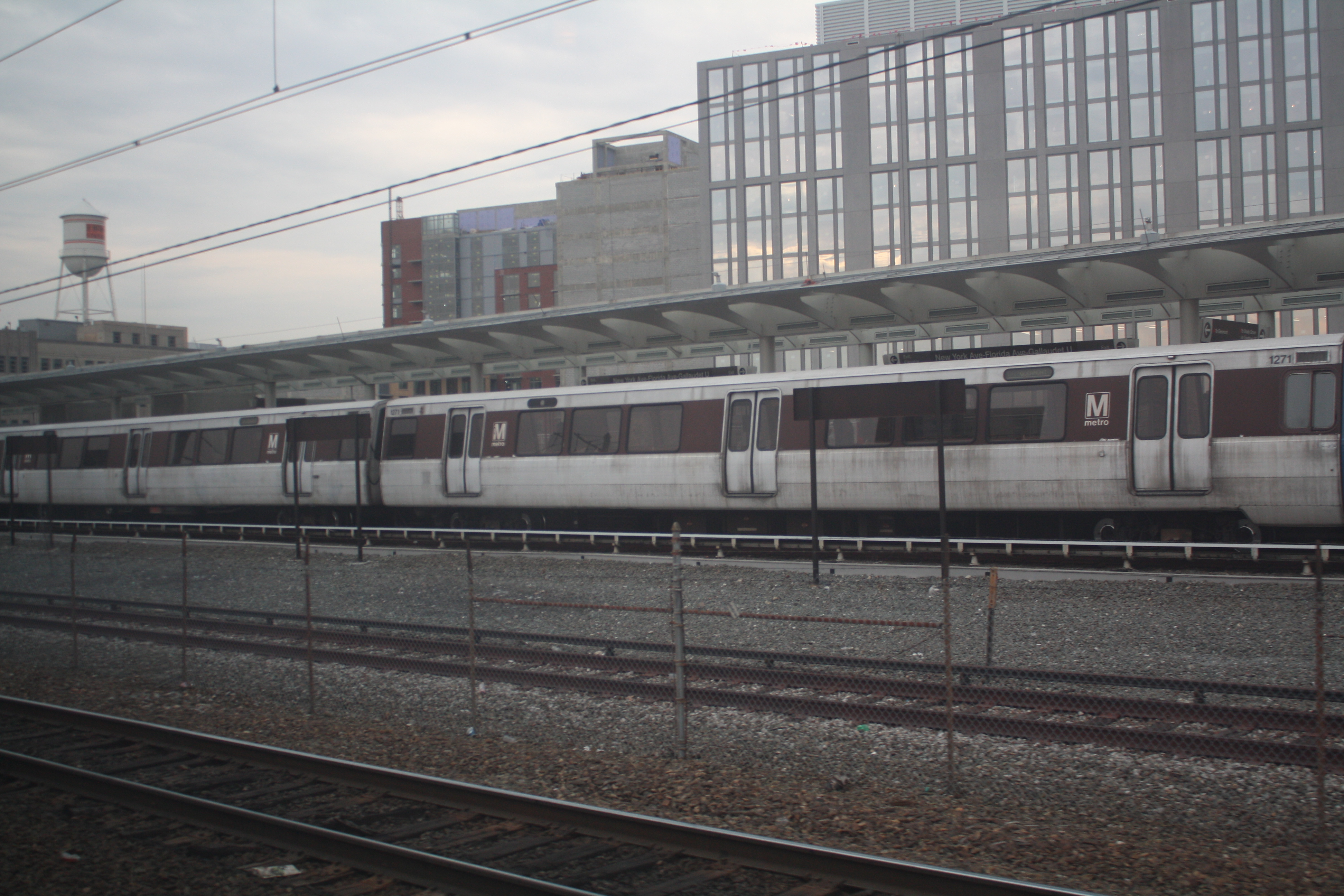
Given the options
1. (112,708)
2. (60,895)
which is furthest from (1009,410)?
(60,895)

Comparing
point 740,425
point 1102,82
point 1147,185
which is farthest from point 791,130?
point 740,425

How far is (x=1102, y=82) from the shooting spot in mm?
55906

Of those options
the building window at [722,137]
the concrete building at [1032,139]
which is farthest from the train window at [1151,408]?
the building window at [722,137]

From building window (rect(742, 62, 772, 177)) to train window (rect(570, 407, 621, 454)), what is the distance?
1885 inches

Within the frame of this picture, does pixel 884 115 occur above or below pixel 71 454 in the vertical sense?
above

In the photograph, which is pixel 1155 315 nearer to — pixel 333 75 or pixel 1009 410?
pixel 1009 410

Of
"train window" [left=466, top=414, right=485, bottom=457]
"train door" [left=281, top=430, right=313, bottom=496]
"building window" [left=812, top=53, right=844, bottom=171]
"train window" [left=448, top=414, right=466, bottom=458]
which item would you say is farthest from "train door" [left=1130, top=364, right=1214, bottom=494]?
"building window" [left=812, top=53, right=844, bottom=171]

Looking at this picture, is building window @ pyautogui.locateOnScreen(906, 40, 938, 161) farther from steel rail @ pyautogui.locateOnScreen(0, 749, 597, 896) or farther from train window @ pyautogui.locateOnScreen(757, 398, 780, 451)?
steel rail @ pyautogui.locateOnScreen(0, 749, 597, 896)

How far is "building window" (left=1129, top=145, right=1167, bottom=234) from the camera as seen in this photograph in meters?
55.1

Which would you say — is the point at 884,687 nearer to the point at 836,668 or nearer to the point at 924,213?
the point at 836,668

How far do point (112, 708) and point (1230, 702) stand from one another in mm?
10347

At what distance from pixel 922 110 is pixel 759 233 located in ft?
40.0

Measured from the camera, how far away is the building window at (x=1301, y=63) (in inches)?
2034

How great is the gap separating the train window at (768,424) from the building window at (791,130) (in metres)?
48.6
